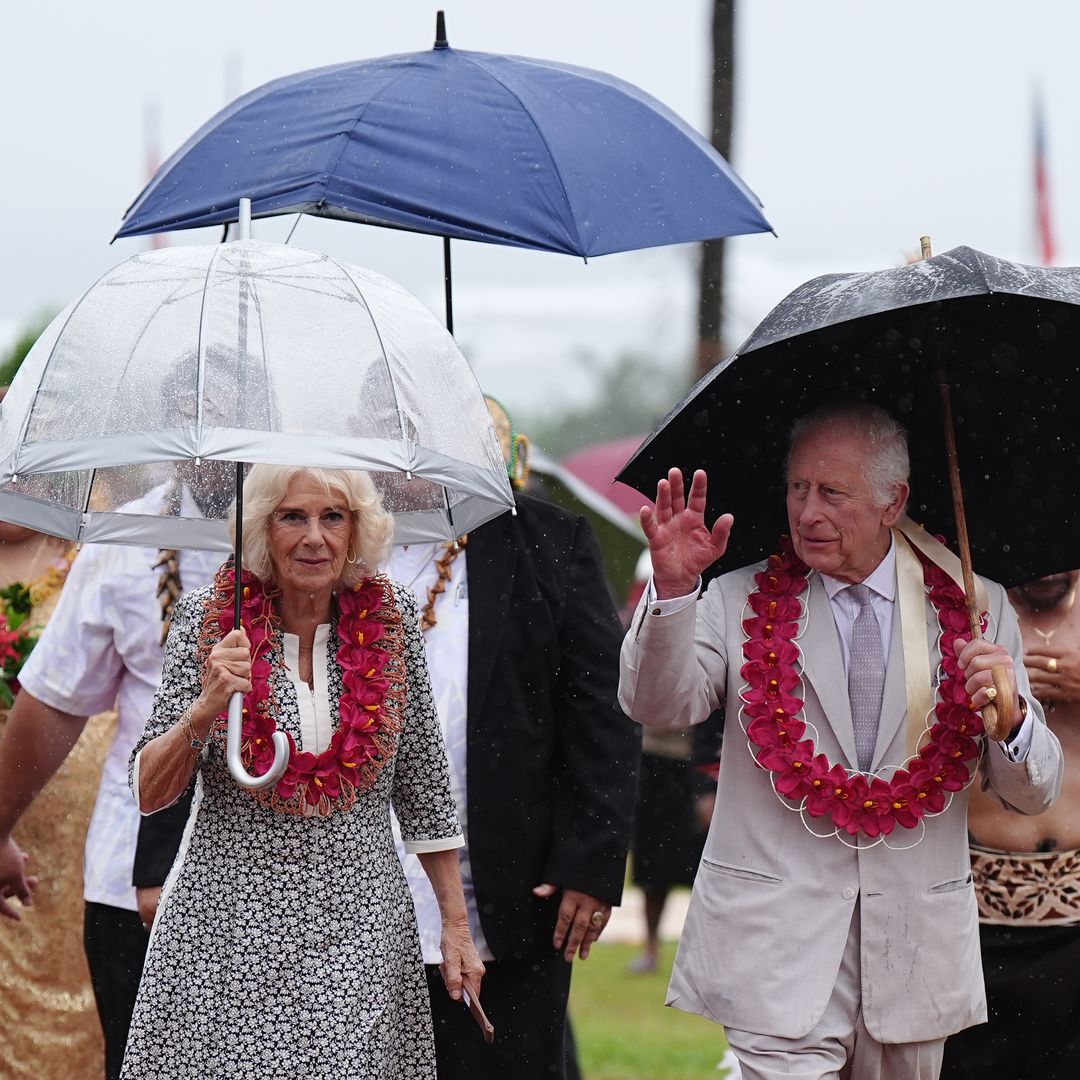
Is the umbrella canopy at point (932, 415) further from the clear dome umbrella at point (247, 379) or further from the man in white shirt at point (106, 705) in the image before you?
the man in white shirt at point (106, 705)

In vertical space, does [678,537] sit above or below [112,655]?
above

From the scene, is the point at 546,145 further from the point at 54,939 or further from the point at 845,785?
the point at 54,939

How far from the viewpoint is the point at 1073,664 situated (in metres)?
6.04

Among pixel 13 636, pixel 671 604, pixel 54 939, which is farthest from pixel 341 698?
pixel 54 939

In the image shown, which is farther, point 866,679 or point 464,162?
point 464,162

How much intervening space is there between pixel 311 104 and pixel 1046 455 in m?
2.17

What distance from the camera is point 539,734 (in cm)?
565

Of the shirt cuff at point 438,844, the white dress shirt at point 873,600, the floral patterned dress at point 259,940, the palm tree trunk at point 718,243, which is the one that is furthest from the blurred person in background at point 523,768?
the palm tree trunk at point 718,243

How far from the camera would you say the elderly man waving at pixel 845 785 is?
4.73 m

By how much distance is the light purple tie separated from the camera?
4832 mm

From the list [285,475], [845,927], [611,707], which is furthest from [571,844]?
[285,475]

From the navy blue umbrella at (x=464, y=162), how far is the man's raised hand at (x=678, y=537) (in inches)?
29.3

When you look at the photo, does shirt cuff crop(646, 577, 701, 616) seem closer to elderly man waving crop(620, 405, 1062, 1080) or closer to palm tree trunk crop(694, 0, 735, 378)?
elderly man waving crop(620, 405, 1062, 1080)

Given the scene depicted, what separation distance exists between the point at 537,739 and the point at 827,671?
109cm
